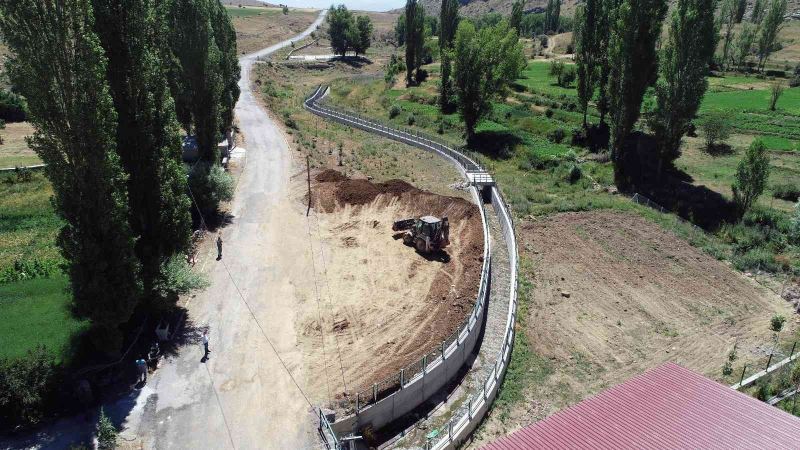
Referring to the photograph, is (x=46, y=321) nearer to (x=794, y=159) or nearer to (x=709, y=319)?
(x=709, y=319)

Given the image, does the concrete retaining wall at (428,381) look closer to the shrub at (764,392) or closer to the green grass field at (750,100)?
the shrub at (764,392)

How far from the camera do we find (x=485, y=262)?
1070 inches

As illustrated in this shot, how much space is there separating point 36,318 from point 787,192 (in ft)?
157

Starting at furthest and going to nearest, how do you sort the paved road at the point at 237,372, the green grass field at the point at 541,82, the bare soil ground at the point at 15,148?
the green grass field at the point at 541,82 < the bare soil ground at the point at 15,148 < the paved road at the point at 237,372

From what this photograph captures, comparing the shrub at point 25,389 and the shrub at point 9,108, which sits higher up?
the shrub at point 9,108

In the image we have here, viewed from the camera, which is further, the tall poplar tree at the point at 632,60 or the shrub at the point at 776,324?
the tall poplar tree at the point at 632,60

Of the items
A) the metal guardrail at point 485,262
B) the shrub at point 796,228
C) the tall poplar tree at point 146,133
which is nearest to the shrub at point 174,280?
the tall poplar tree at point 146,133

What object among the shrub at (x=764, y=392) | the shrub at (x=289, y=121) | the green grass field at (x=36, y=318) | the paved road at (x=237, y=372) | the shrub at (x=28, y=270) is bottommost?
the shrub at (x=764, y=392)

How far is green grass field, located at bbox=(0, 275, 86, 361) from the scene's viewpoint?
63.5 ft

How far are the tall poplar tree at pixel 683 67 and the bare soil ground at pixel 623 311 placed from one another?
11870 mm

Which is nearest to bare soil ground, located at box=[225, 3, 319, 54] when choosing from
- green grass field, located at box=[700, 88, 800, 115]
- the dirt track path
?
green grass field, located at box=[700, 88, 800, 115]

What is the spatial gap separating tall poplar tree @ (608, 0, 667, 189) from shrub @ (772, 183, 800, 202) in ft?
33.4

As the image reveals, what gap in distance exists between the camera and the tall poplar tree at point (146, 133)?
63.5 feet

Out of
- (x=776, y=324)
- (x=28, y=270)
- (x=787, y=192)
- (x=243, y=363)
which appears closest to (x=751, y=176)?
(x=787, y=192)
